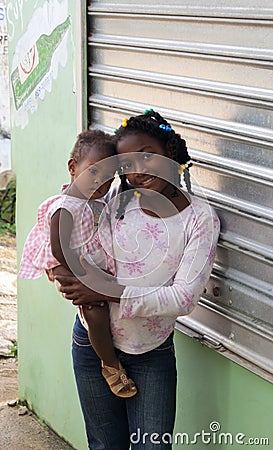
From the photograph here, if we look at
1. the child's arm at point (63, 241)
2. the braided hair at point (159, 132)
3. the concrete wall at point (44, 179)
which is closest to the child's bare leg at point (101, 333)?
the child's arm at point (63, 241)

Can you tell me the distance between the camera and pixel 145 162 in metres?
2.85

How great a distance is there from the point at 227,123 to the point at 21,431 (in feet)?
8.20

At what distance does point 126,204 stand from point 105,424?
0.84m

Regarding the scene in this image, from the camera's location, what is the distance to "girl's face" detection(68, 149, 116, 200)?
2.95m

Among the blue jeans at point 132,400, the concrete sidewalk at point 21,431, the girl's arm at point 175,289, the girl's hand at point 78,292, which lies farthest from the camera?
the concrete sidewalk at point 21,431

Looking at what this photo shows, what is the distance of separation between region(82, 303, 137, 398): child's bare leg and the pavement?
1624 mm

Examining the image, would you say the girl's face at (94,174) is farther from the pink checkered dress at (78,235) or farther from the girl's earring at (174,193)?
the girl's earring at (174,193)

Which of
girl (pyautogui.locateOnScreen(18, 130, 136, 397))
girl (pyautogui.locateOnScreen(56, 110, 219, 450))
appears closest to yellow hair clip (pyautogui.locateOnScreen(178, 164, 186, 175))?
girl (pyautogui.locateOnScreen(56, 110, 219, 450))

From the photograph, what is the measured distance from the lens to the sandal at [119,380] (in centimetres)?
304

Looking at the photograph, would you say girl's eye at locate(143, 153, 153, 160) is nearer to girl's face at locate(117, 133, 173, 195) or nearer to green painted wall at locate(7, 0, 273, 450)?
girl's face at locate(117, 133, 173, 195)

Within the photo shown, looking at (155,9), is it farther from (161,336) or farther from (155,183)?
(161,336)

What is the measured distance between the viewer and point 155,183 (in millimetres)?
2891

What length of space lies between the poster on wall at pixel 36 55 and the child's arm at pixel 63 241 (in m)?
1.41

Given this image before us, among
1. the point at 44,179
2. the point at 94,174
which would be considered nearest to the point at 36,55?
the point at 44,179
